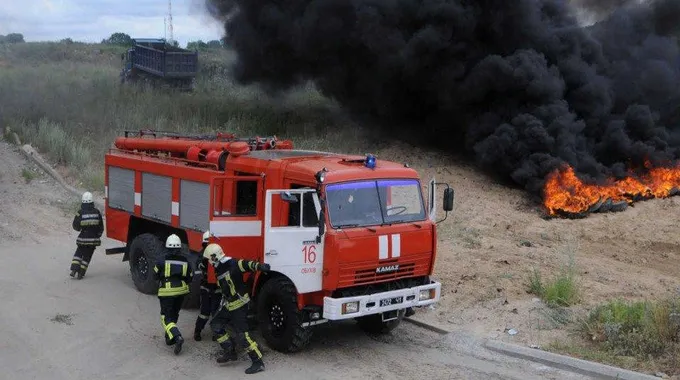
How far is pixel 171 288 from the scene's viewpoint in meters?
8.30

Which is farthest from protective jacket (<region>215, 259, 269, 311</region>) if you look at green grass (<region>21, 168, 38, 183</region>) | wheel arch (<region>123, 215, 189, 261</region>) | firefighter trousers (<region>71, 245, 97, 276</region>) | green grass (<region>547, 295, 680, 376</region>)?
green grass (<region>21, 168, 38, 183</region>)

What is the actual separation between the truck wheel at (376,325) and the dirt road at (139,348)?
0.10 meters

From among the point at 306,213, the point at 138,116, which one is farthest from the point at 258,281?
the point at 138,116

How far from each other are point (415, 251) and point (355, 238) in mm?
835

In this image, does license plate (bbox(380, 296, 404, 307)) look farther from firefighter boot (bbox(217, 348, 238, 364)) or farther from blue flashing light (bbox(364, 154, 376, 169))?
firefighter boot (bbox(217, 348, 238, 364))

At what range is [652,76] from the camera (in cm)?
2016

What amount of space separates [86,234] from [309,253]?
5191 millimetres

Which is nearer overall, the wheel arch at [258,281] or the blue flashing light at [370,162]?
the blue flashing light at [370,162]

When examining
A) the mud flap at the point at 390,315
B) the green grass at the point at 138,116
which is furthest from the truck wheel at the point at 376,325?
the green grass at the point at 138,116

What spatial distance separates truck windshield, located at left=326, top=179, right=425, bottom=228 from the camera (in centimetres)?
781

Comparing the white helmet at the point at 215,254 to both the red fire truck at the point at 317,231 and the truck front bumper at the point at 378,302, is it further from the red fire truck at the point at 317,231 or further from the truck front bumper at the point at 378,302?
the truck front bumper at the point at 378,302

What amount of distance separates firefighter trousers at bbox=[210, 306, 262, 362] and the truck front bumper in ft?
2.72

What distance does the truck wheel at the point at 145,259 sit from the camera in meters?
10.4

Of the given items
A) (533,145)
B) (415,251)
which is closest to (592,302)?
(415,251)
